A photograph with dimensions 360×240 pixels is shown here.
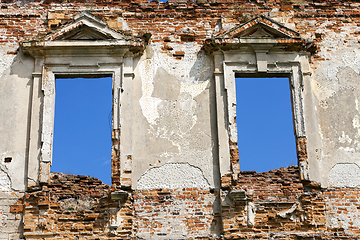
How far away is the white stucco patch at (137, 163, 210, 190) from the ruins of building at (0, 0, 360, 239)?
16 mm

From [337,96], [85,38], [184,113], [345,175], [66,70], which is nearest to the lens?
[345,175]

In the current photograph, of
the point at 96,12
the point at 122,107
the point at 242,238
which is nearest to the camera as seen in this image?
the point at 242,238

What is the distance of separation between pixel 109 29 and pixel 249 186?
10.9 ft

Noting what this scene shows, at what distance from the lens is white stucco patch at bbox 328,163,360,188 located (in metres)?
9.14

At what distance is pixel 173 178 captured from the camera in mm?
9062

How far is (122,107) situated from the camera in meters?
9.38

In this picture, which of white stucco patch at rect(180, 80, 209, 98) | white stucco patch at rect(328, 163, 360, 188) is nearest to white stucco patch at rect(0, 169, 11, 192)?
white stucco patch at rect(180, 80, 209, 98)

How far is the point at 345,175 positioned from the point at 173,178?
2526 mm

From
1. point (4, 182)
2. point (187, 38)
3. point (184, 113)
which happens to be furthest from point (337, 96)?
point (4, 182)

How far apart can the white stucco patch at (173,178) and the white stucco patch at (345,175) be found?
→ 185 cm

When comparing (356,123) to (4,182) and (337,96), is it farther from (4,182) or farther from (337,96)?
(4,182)

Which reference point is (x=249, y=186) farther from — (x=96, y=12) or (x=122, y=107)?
(x=96, y=12)

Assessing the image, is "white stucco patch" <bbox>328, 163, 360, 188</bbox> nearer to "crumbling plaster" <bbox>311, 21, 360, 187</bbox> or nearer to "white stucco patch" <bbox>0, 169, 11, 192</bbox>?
"crumbling plaster" <bbox>311, 21, 360, 187</bbox>

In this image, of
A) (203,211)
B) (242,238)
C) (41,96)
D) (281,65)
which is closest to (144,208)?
(203,211)
